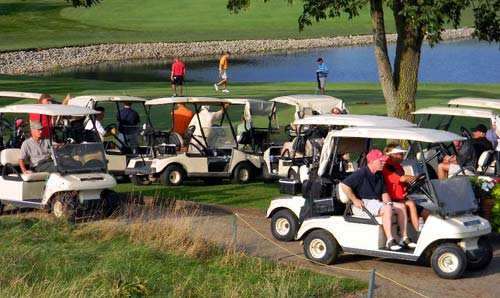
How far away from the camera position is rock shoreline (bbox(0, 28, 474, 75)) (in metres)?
62.5

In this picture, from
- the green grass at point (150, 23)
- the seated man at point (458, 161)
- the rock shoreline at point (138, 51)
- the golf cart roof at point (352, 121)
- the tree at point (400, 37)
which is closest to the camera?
the golf cart roof at point (352, 121)

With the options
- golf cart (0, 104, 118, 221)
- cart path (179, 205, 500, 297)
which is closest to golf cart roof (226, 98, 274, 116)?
golf cart (0, 104, 118, 221)

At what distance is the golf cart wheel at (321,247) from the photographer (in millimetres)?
11609

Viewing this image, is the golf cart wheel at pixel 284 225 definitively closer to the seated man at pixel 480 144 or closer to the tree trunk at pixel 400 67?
the seated man at pixel 480 144

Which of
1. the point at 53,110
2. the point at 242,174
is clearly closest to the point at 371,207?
the point at 53,110

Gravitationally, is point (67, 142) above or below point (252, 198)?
above

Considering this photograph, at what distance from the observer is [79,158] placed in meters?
14.7

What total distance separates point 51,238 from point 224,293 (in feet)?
10.6

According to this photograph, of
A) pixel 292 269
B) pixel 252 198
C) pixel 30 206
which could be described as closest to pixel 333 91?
pixel 252 198

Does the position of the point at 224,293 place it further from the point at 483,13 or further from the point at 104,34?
the point at 104,34

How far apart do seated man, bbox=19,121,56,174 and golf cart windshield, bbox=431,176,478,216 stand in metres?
6.15

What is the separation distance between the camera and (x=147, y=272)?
→ 10.7m

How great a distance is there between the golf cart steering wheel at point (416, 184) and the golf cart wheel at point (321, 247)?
1.14 metres

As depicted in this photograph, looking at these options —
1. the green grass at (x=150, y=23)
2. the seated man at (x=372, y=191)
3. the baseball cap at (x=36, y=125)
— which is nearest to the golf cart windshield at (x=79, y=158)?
the baseball cap at (x=36, y=125)
